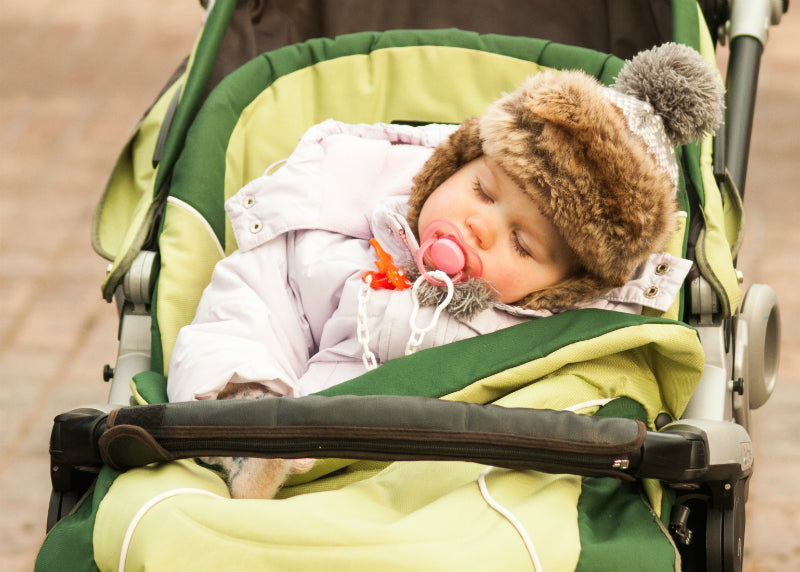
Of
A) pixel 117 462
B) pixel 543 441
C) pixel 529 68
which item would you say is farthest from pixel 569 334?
pixel 529 68

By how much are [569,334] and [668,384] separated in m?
0.15

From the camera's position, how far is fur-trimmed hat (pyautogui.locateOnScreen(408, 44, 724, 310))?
119 centimetres

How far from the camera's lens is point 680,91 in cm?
126

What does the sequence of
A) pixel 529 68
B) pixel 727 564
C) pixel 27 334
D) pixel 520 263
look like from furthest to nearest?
pixel 27 334
pixel 529 68
pixel 520 263
pixel 727 564

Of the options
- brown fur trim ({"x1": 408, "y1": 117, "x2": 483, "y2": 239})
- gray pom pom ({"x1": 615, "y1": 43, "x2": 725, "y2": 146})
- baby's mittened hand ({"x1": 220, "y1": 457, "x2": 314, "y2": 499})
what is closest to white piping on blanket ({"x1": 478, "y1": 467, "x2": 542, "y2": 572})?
baby's mittened hand ({"x1": 220, "y1": 457, "x2": 314, "y2": 499})

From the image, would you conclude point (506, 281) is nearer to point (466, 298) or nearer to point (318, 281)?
point (466, 298)

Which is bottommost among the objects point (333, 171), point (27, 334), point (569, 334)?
point (27, 334)

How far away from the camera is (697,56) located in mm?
1307

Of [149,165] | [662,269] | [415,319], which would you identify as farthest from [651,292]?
[149,165]

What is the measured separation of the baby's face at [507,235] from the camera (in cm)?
123

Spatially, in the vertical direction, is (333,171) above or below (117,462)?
above

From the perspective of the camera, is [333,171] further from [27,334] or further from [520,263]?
[27,334]

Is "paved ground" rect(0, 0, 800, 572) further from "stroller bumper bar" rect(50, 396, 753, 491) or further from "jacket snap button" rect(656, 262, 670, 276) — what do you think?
"stroller bumper bar" rect(50, 396, 753, 491)

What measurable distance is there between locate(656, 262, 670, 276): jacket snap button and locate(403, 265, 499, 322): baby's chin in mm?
221
